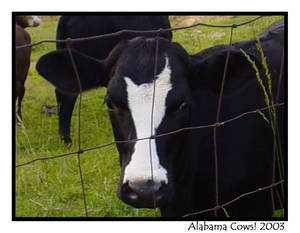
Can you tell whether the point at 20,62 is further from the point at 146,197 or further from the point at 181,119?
the point at 146,197

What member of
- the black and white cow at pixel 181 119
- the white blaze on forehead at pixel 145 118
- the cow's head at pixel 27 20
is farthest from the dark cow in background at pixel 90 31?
the white blaze on forehead at pixel 145 118

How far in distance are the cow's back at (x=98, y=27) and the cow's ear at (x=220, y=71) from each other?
119 inches

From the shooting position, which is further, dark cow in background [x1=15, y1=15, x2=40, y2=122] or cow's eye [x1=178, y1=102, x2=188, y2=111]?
dark cow in background [x1=15, y1=15, x2=40, y2=122]

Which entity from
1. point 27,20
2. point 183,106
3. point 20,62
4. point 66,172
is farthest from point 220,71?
point 27,20

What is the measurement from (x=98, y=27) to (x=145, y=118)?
373cm

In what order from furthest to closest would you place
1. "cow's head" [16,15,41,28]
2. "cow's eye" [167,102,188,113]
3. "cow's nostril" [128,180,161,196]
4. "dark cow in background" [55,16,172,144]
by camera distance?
"cow's head" [16,15,41,28] → "dark cow in background" [55,16,172,144] → "cow's eye" [167,102,188,113] → "cow's nostril" [128,180,161,196]

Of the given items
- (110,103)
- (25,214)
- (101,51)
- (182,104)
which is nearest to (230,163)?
(182,104)

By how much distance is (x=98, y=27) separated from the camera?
617 centimetres

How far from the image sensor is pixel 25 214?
13.0 ft

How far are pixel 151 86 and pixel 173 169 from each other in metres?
0.51

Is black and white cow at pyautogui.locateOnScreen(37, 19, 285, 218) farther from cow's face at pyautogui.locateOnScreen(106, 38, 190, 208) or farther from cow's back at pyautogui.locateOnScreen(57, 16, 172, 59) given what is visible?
cow's back at pyautogui.locateOnScreen(57, 16, 172, 59)

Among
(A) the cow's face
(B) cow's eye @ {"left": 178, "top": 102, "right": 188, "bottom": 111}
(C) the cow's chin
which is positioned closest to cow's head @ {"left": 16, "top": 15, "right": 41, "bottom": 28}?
(A) the cow's face

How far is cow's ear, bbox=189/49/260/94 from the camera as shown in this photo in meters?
2.92

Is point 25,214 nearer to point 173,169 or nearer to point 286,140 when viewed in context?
point 173,169
